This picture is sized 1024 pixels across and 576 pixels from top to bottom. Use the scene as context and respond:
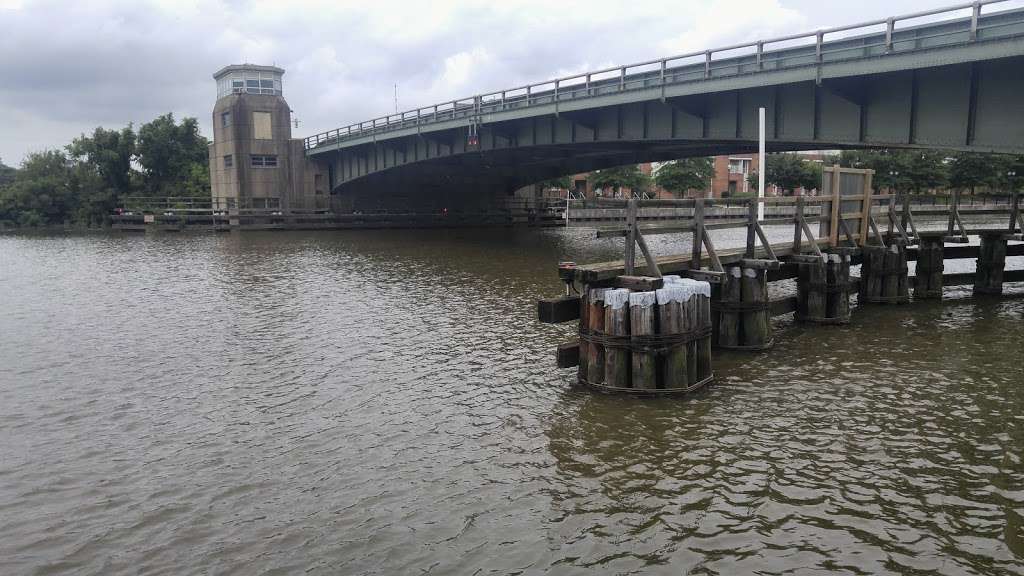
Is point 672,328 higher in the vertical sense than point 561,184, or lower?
lower

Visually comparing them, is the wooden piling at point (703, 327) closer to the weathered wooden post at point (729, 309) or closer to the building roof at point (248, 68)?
the weathered wooden post at point (729, 309)

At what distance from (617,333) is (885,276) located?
12264 mm

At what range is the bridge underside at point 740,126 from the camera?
2091 centimetres

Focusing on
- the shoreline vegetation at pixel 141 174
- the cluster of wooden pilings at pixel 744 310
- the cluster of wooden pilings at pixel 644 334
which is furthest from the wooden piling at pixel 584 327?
the shoreline vegetation at pixel 141 174

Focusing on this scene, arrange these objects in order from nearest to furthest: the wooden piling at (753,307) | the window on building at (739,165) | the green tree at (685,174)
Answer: the wooden piling at (753,307) → the green tree at (685,174) → the window on building at (739,165)

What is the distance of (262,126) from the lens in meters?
67.7

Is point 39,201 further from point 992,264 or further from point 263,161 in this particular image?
point 992,264

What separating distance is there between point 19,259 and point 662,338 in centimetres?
3798

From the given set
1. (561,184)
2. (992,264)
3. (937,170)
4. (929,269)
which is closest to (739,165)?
(561,184)

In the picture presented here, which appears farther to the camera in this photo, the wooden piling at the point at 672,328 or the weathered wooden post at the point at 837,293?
the weathered wooden post at the point at 837,293

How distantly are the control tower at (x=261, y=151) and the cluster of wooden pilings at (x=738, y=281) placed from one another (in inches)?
2160

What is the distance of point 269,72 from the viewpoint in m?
67.5

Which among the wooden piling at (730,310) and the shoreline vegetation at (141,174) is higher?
the shoreline vegetation at (141,174)

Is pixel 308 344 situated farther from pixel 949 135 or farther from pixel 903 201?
pixel 949 135
